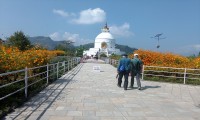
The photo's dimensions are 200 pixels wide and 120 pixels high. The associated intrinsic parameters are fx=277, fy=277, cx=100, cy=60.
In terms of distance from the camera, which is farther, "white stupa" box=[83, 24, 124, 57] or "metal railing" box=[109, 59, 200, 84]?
"white stupa" box=[83, 24, 124, 57]

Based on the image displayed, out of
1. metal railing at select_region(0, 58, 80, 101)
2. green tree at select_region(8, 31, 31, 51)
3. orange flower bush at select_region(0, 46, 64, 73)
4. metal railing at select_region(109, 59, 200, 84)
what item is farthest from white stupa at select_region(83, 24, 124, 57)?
orange flower bush at select_region(0, 46, 64, 73)

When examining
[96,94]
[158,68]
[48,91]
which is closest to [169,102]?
[96,94]

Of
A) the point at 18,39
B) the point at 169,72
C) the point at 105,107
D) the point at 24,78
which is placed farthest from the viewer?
the point at 18,39

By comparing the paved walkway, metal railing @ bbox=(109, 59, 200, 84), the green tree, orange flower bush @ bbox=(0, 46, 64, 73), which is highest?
the green tree

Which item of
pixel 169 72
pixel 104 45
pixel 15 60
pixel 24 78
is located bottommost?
pixel 169 72

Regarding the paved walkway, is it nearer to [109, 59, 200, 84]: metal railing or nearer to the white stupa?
[109, 59, 200, 84]: metal railing

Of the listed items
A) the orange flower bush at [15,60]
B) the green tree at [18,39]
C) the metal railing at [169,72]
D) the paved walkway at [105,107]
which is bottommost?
the paved walkway at [105,107]

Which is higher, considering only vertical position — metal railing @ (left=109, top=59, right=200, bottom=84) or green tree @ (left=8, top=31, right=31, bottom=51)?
green tree @ (left=8, top=31, right=31, bottom=51)

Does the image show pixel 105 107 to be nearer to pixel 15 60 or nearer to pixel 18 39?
pixel 15 60

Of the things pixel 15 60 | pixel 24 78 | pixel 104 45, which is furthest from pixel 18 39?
pixel 104 45

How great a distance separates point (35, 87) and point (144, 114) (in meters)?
5.27

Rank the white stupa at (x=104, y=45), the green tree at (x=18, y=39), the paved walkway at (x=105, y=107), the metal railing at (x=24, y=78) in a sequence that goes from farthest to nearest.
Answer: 1. the white stupa at (x=104, y=45)
2. the green tree at (x=18, y=39)
3. the metal railing at (x=24, y=78)
4. the paved walkway at (x=105, y=107)

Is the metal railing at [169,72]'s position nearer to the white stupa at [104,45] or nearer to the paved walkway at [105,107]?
the paved walkway at [105,107]

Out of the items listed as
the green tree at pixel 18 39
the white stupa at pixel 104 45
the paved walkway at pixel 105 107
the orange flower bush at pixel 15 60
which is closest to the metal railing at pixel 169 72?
the paved walkway at pixel 105 107
